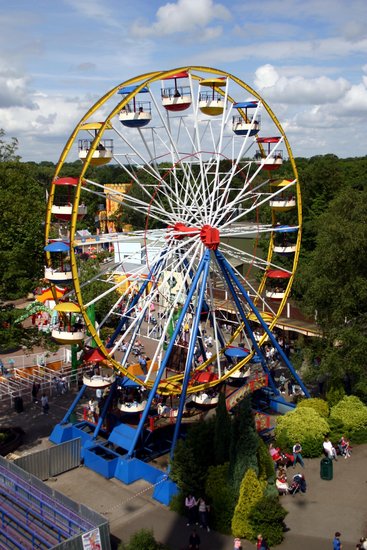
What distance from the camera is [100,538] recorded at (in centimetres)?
1400

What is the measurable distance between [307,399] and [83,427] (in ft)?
29.4

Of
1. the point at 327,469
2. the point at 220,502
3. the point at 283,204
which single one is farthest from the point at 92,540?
the point at 283,204

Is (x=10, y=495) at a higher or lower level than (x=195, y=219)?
lower

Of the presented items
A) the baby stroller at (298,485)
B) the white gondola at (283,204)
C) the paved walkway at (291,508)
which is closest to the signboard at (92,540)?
the paved walkway at (291,508)

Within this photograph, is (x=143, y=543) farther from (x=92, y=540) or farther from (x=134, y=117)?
(x=134, y=117)

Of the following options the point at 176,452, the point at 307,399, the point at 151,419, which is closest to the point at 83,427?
the point at 151,419

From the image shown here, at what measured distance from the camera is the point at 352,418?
902 inches

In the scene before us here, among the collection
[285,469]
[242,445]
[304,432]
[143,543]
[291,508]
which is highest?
[242,445]

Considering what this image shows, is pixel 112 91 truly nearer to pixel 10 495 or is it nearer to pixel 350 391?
pixel 10 495

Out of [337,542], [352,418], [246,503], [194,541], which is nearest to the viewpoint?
[337,542]

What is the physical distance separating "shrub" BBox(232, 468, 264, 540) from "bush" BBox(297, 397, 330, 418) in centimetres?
702

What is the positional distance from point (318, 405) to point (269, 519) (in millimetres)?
7894

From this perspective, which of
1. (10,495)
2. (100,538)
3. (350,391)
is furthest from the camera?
(350,391)

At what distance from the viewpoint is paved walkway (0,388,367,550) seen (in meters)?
16.9
